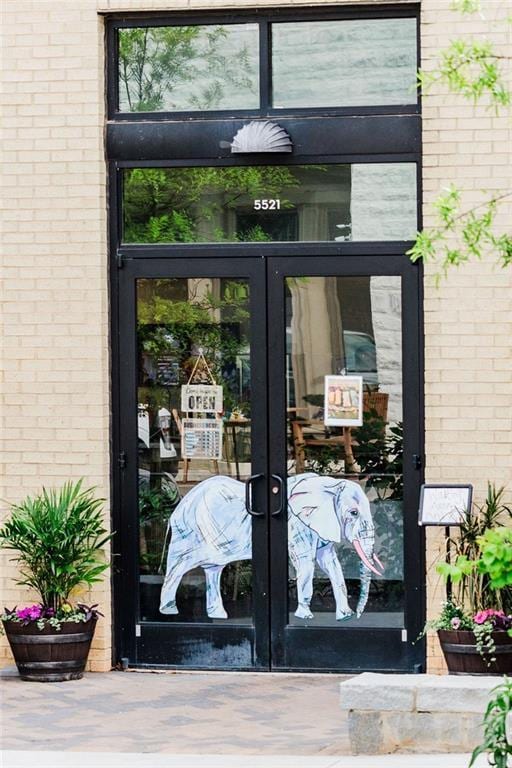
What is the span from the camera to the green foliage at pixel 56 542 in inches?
386

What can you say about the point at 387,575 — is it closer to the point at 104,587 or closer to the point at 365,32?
the point at 104,587

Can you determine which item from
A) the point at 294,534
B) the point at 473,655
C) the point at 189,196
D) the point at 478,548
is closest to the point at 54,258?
the point at 189,196

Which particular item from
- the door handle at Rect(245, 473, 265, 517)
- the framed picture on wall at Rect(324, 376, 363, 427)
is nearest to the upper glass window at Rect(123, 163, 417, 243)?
the framed picture on wall at Rect(324, 376, 363, 427)

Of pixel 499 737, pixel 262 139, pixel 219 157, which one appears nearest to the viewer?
pixel 499 737

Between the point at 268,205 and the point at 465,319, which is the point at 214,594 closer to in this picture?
the point at 465,319

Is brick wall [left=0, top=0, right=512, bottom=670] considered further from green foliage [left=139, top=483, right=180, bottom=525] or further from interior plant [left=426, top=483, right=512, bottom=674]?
interior plant [left=426, top=483, right=512, bottom=674]

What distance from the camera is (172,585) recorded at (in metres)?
10.3

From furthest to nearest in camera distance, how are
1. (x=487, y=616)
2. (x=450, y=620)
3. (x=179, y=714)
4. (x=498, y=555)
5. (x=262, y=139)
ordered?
1. (x=262, y=139)
2. (x=450, y=620)
3. (x=487, y=616)
4. (x=179, y=714)
5. (x=498, y=555)

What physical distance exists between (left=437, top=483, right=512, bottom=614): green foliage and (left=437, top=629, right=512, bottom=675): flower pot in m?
0.27

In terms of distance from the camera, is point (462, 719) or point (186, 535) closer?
point (462, 719)

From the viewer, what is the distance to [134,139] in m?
10.3

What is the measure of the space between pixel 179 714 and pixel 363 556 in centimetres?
179

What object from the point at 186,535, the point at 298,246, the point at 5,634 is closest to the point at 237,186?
the point at 298,246

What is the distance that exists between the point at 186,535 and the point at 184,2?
3560mm
